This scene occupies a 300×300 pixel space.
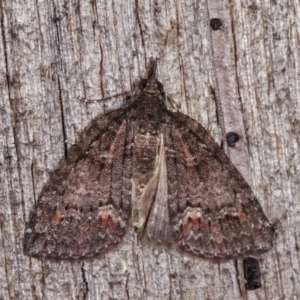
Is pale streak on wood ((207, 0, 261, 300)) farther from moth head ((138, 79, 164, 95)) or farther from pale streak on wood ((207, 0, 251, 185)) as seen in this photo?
moth head ((138, 79, 164, 95))

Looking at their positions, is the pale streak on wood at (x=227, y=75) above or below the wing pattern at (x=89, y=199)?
above

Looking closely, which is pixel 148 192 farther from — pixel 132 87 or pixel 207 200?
pixel 132 87

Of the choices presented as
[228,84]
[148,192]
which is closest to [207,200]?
[148,192]

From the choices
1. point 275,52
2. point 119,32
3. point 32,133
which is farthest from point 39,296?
point 275,52

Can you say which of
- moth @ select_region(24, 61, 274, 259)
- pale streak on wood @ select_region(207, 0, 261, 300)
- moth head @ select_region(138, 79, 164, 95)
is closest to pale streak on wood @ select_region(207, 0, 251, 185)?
pale streak on wood @ select_region(207, 0, 261, 300)

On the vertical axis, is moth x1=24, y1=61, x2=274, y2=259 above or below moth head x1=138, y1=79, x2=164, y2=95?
below

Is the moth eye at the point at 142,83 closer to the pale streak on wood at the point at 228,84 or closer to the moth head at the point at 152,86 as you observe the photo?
the moth head at the point at 152,86

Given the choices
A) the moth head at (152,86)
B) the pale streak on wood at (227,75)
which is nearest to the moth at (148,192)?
the moth head at (152,86)
